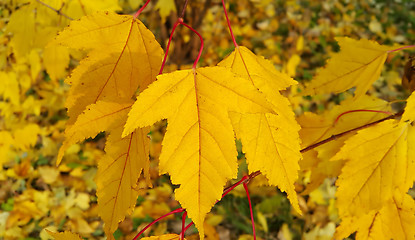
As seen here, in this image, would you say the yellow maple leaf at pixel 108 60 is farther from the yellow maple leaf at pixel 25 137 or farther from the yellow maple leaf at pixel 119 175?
the yellow maple leaf at pixel 25 137

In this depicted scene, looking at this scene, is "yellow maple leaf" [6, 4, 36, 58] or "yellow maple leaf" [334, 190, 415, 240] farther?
"yellow maple leaf" [6, 4, 36, 58]

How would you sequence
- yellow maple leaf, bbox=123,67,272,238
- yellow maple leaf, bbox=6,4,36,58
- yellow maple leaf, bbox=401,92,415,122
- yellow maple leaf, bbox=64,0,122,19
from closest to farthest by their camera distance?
yellow maple leaf, bbox=123,67,272,238
yellow maple leaf, bbox=401,92,415,122
yellow maple leaf, bbox=64,0,122,19
yellow maple leaf, bbox=6,4,36,58

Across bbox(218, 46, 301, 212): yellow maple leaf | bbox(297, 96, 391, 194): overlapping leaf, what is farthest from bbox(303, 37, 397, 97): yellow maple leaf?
bbox(218, 46, 301, 212): yellow maple leaf

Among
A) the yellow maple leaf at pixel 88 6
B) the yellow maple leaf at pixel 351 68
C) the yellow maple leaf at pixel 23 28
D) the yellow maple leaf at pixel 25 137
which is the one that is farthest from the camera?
the yellow maple leaf at pixel 25 137

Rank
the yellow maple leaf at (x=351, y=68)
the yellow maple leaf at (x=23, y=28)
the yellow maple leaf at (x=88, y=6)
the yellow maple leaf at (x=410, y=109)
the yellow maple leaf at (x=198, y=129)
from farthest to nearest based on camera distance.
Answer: the yellow maple leaf at (x=23, y=28)
the yellow maple leaf at (x=88, y=6)
the yellow maple leaf at (x=351, y=68)
the yellow maple leaf at (x=410, y=109)
the yellow maple leaf at (x=198, y=129)

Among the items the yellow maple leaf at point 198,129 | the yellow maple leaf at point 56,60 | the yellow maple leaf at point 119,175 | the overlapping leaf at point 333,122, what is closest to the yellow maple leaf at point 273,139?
the yellow maple leaf at point 198,129

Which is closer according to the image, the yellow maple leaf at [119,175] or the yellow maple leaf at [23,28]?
the yellow maple leaf at [119,175]

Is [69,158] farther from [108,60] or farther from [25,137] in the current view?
[108,60]

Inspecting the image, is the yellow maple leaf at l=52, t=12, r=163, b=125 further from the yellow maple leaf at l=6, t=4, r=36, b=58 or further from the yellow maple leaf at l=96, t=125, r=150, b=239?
the yellow maple leaf at l=6, t=4, r=36, b=58
